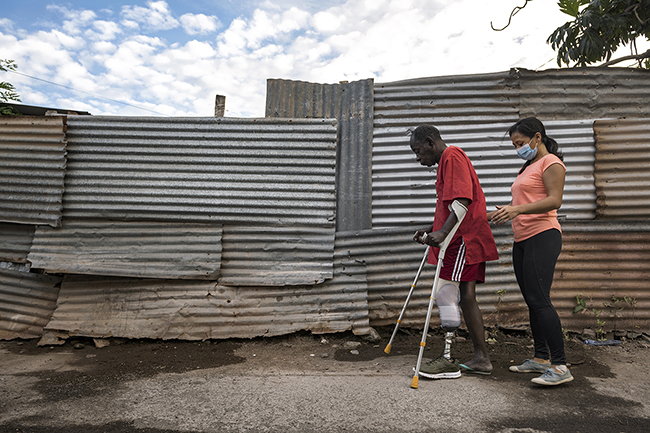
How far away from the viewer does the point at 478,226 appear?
10.0ft

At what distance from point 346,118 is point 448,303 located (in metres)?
2.51

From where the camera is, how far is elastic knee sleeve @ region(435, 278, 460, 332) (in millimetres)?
3000

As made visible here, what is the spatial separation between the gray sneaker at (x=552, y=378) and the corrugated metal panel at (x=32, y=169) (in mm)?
5007

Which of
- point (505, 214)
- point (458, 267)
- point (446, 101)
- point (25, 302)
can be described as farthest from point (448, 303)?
point (25, 302)

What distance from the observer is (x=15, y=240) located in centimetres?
453

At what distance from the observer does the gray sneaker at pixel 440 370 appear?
2.91 m

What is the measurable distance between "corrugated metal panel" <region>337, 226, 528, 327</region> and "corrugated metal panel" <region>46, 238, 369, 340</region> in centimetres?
21

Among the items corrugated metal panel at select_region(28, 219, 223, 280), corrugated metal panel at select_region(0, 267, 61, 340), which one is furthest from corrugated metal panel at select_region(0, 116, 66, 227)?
corrugated metal panel at select_region(0, 267, 61, 340)

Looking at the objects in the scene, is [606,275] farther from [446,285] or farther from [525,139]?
[446,285]

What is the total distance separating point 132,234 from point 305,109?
2.47 m

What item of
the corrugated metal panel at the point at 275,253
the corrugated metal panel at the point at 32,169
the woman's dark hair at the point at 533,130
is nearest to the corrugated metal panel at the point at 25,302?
the corrugated metal panel at the point at 32,169

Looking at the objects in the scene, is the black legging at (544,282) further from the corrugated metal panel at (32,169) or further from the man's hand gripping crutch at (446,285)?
the corrugated metal panel at (32,169)

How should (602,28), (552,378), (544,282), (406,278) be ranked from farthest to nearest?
(602,28), (406,278), (544,282), (552,378)

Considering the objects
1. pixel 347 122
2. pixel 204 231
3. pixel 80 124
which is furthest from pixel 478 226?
pixel 80 124
